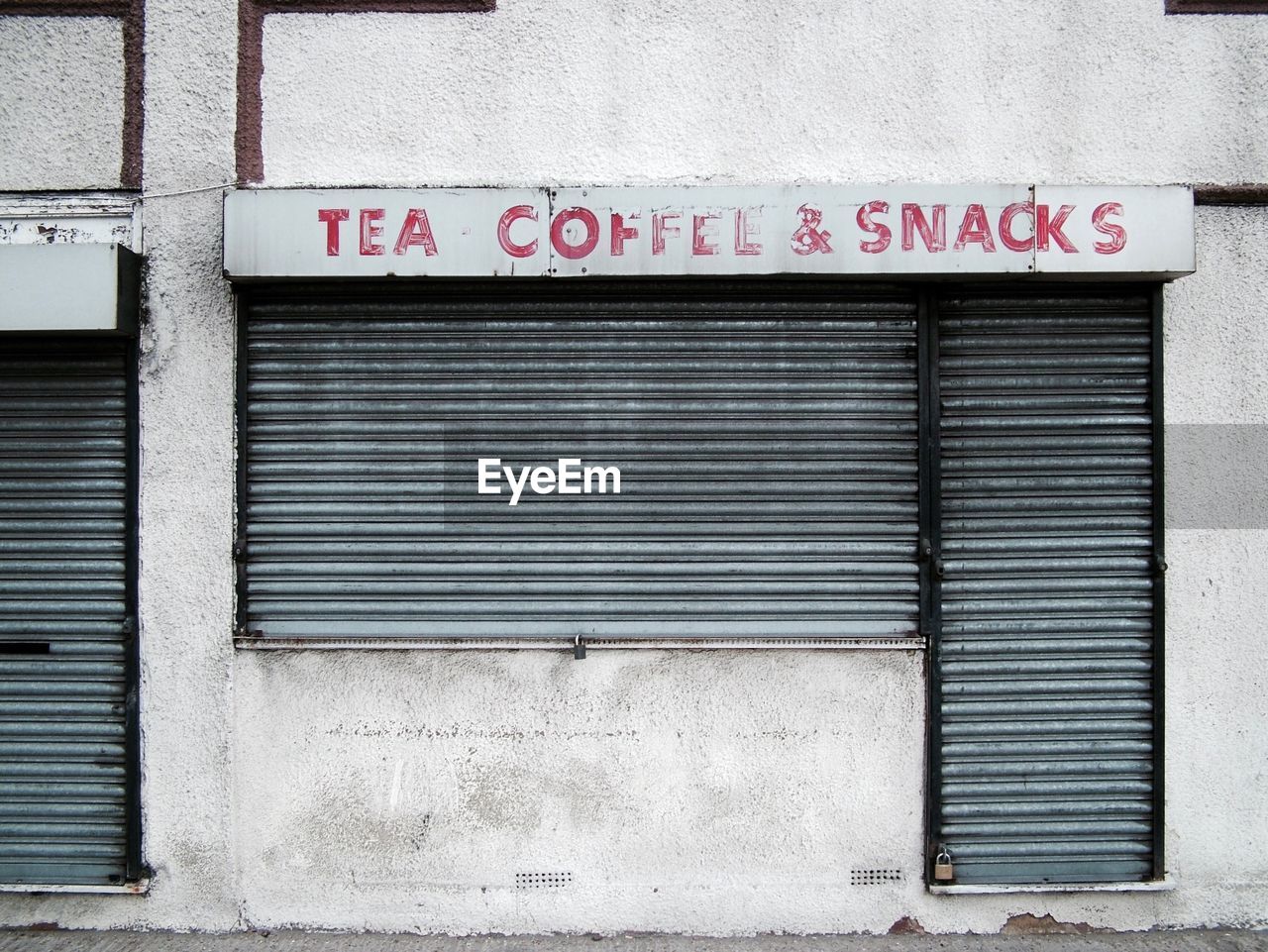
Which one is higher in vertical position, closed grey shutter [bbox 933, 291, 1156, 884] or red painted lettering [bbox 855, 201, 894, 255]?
red painted lettering [bbox 855, 201, 894, 255]

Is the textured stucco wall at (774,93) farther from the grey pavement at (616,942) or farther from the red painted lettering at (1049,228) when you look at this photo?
the grey pavement at (616,942)

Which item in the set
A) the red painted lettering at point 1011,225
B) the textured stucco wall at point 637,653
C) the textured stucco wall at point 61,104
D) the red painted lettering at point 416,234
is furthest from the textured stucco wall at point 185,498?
the red painted lettering at point 1011,225

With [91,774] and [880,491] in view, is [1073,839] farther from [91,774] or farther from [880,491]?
[91,774]

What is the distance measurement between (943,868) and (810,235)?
3.15m

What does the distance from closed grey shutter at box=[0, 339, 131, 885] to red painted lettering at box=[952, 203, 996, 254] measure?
4.18m

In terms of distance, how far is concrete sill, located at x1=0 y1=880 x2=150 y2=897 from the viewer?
3.90 meters

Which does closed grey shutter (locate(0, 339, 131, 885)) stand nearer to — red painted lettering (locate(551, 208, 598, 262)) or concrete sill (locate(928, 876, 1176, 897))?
red painted lettering (locate(551, 208, 598, 262))

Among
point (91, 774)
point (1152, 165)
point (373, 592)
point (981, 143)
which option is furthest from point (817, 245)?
point (91, 774)

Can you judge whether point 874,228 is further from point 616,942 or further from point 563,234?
point 616,942

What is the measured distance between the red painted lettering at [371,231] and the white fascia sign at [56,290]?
1.18m

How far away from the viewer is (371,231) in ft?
12.5

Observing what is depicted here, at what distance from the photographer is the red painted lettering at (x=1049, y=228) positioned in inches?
147

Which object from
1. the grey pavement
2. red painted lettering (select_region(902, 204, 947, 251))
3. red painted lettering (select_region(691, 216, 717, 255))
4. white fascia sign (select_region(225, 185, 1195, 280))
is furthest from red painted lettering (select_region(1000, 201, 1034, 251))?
the grey pavement

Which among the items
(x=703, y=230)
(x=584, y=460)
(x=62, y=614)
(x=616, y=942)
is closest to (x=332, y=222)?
(x=584, y=460)
